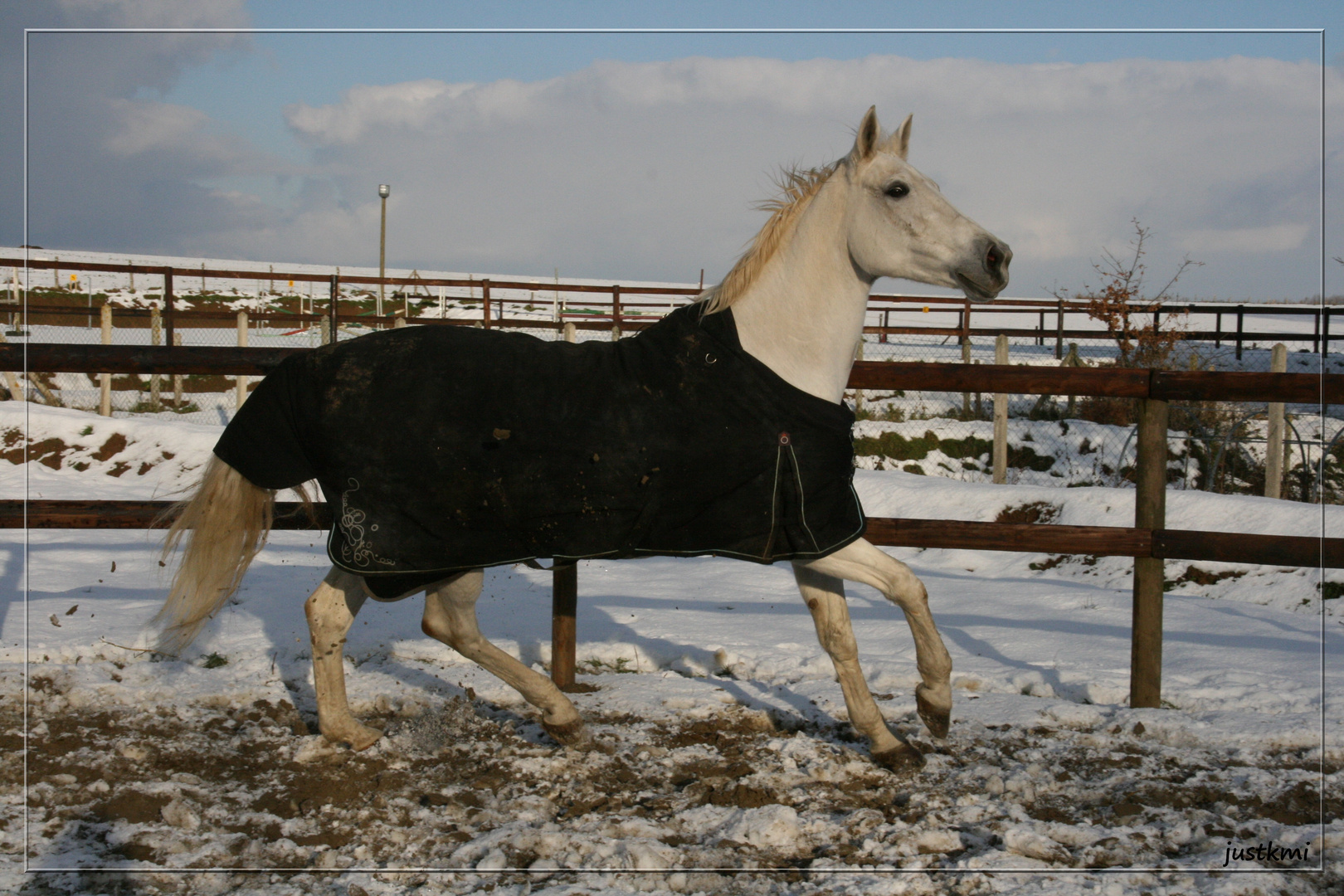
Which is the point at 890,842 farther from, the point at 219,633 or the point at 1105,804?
the point at 219,633

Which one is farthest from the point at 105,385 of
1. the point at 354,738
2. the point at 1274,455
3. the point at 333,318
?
the point at 1274,455

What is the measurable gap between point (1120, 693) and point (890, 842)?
1.71 metres

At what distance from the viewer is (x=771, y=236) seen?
9.40 ft

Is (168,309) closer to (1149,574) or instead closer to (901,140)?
(901,140)

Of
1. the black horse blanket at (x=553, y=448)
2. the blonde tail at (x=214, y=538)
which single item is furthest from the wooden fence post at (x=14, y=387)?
the black horse blanket at (x=553, y=448)

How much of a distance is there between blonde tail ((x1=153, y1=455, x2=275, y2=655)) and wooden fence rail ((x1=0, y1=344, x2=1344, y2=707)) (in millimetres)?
384

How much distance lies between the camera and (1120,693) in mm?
3580

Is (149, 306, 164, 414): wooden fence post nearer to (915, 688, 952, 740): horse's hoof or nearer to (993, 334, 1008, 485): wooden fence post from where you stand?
(993, 334, 1008, 485): wooden fence post

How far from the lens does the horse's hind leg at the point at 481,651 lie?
3041 millimetres

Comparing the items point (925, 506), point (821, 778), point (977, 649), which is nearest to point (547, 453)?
point (821, 778)

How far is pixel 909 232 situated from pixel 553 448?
1.20 m

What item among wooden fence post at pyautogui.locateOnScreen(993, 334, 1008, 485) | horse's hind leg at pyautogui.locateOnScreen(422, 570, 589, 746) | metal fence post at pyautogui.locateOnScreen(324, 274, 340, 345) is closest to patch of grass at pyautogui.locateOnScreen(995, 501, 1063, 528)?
wooden fence post at pyautogui.locateOnScreen(993, 334, 1008, 485)

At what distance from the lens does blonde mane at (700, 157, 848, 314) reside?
280 cm

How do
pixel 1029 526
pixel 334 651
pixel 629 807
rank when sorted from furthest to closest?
pixel 1029 526 → pixel 334 651 → pixel 629 807
